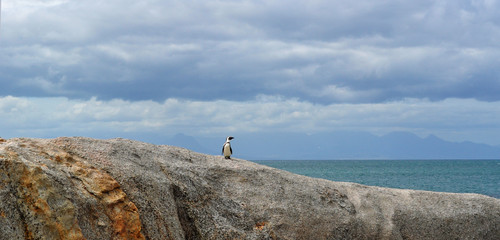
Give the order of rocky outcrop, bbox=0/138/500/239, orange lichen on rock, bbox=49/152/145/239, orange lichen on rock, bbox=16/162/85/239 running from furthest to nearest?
orange lichen on rock, bbox=49/152/145/239 → rocky outcrop, bbox=0/138/500/239 → orange lichen on rock, bbox=16/162/85/239

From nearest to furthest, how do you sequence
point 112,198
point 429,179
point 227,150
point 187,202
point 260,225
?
point 112,198, point 187,202, point 260,225, point 227,150, point 429,179

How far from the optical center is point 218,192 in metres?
13.1

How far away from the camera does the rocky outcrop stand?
30.8ft

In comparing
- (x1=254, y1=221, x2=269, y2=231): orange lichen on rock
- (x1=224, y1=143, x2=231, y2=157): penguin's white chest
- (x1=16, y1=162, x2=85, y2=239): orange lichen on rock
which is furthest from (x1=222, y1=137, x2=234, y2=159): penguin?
(x1=16, y1=162, x2=85, y2=239): orange lichen on rock

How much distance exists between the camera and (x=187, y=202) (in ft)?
39.8

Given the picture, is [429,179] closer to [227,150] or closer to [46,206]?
[227,150]

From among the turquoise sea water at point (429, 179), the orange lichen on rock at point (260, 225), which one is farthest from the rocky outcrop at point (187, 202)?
the turquoise sea water at point (429, 179)

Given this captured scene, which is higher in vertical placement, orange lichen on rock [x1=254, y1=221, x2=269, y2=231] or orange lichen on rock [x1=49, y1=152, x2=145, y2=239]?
orange lichen on rock [x1=49, y1=152, x2=145, y2=239]

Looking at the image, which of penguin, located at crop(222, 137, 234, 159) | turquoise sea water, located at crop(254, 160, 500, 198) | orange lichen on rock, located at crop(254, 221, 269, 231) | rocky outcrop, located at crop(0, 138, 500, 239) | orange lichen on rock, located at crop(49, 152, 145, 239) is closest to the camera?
rocky outcrop, located at crop(0, 138, 500, 239)

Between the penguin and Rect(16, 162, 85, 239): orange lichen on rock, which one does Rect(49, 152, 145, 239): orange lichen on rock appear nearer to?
Rect(16, 162, 85, 239): orange lichen on rock

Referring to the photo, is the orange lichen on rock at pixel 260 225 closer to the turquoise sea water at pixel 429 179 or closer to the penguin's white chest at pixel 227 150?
the penguin's white chest at pixel 227 150

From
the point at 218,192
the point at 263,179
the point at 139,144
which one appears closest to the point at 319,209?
the point at 263,179

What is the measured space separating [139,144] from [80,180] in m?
3.35

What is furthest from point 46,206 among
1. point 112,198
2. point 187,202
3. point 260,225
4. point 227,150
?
point 227,150
